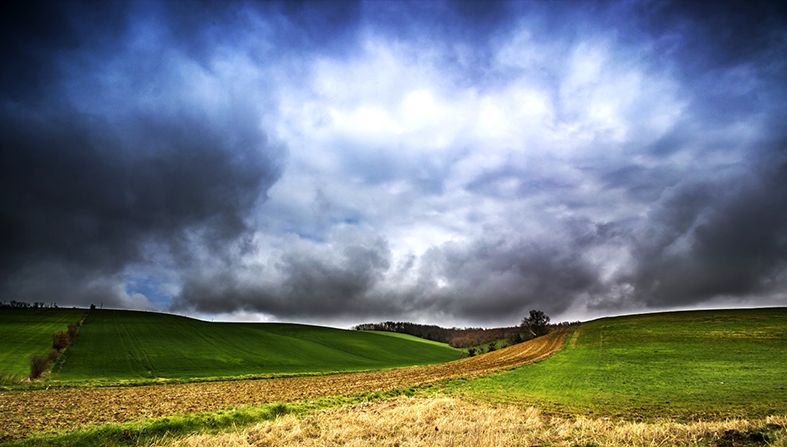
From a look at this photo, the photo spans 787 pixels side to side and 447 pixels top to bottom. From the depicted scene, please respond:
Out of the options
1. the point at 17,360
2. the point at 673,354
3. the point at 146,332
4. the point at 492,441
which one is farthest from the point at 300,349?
the point at 492,441

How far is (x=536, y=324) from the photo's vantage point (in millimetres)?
91750

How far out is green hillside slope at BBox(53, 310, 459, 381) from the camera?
48906 mm

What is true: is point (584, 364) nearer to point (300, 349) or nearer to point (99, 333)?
point (300, 349)

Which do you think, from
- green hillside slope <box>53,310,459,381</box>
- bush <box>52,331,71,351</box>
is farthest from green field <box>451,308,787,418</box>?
bush <box>52,331,71,351</box>

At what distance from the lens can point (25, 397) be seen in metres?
26.1

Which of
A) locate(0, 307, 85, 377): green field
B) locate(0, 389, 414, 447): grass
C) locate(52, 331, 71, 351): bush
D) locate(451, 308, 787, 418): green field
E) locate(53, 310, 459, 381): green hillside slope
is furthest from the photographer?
locate(52, 331, 71, 351): bush

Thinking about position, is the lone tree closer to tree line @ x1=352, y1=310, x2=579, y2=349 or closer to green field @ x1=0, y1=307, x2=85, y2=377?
tree line @ x1=352, y1=310, x2=579, y2=349

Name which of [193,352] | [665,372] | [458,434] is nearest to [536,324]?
[665,372]

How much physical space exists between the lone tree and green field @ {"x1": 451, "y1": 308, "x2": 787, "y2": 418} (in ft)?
61.4

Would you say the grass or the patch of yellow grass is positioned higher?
the patch of yellow grass

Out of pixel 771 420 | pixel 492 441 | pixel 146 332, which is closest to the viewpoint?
pixel 492 441

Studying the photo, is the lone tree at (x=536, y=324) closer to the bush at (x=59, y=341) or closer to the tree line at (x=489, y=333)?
the tree line at (x=489, y=333)

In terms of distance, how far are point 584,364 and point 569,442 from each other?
45.9 metres

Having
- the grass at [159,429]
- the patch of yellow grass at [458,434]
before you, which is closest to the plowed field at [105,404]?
the grass at [159,429]
